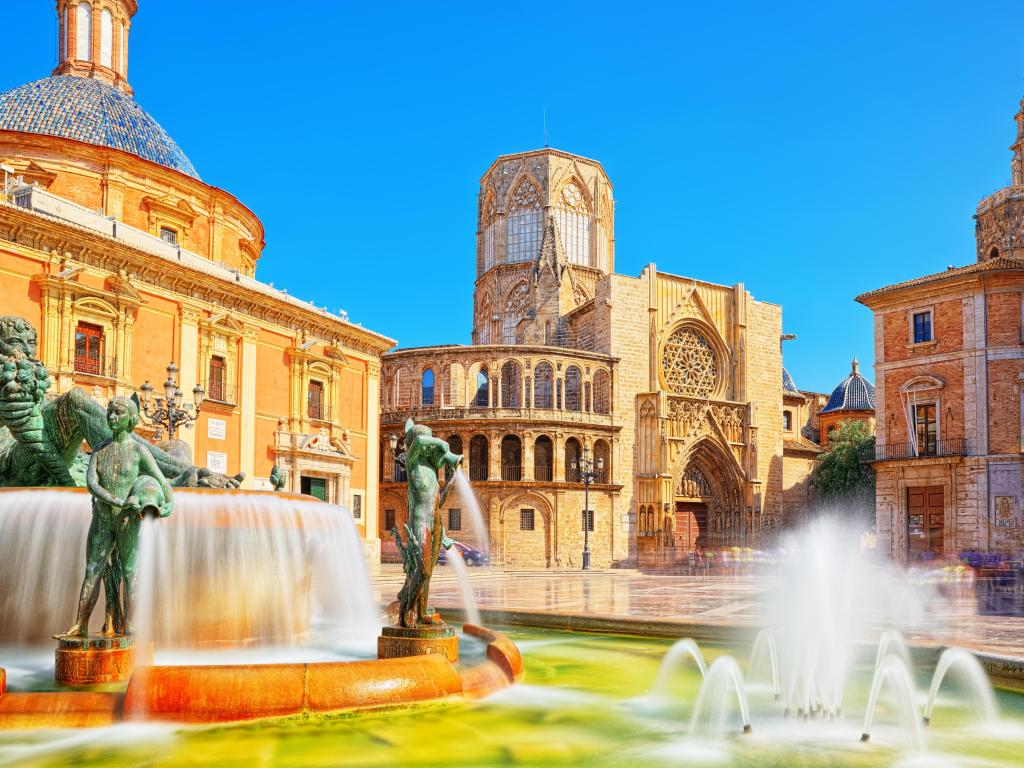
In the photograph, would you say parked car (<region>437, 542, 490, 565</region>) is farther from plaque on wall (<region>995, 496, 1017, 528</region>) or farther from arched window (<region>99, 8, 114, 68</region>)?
arched window (<region>99, 8, 114, 68</region>)

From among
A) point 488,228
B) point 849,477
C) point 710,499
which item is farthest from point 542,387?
point 849,477

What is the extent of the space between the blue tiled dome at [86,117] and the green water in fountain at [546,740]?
26.4 meters

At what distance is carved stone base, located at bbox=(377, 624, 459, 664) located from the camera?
276 inches

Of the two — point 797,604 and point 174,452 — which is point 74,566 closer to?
point 174,452

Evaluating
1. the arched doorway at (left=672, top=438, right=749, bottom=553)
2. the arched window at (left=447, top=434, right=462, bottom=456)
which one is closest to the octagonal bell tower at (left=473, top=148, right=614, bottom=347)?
the arched doorway at (left=672, top=438, right=749, bottom=553)

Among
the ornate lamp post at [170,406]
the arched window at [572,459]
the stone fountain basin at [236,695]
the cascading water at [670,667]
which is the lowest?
the cascading water at [670,667]

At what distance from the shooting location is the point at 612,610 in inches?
610

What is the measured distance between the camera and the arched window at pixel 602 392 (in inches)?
1679

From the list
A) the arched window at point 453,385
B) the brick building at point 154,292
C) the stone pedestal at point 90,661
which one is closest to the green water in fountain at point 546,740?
the stone pedestal at point 90,661

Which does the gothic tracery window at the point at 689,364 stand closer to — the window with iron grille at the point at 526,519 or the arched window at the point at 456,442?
the window with iron grille at the point at 526,519

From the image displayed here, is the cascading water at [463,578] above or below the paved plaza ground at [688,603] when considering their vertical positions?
above

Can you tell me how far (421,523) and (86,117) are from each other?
27.4m

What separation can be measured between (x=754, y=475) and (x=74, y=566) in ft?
136

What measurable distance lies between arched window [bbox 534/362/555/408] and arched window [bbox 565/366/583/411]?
3.02 ft
